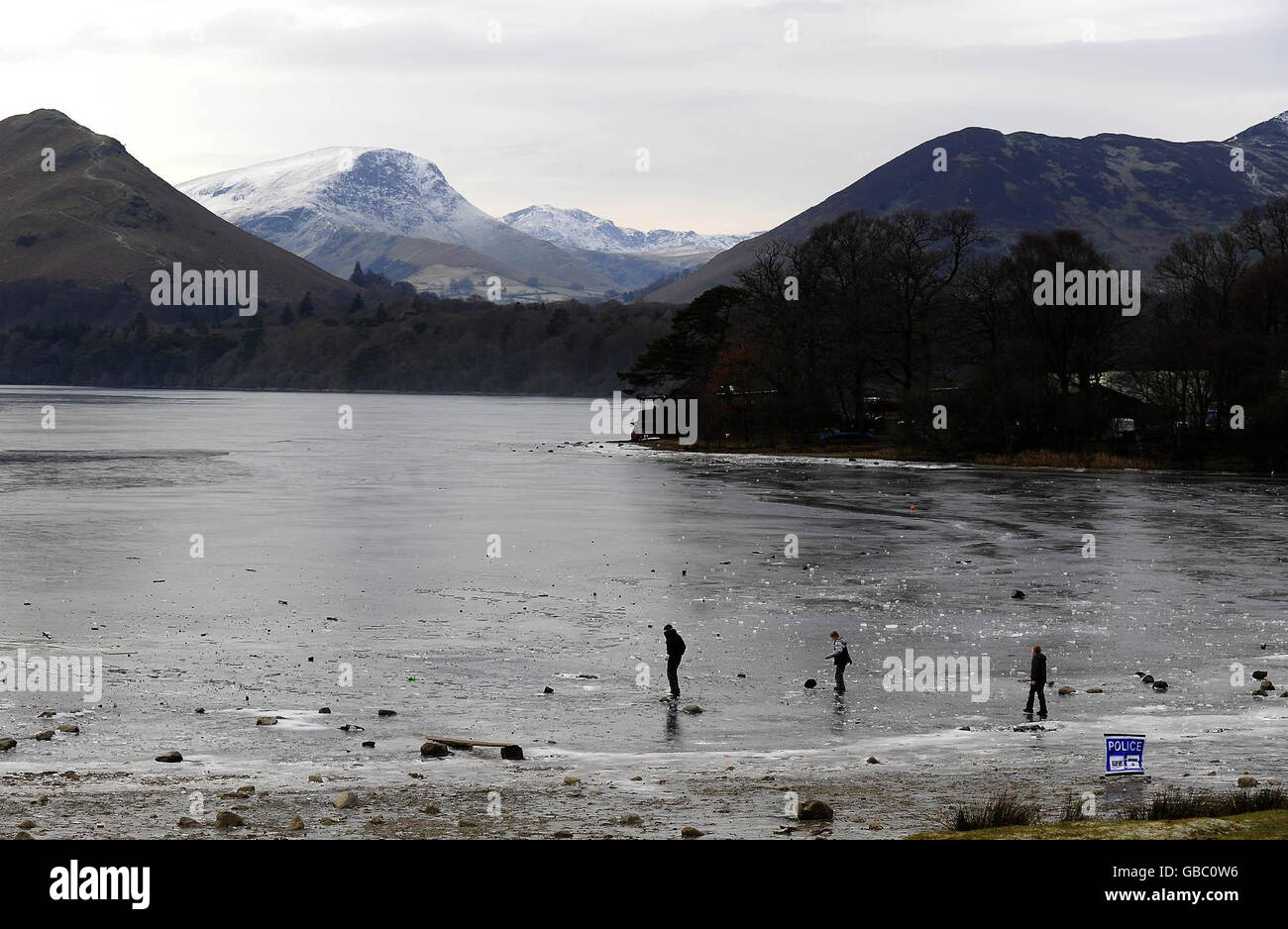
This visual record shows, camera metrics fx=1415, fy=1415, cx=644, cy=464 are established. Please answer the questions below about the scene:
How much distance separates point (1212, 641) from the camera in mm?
38938

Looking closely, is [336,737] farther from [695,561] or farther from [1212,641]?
[695,561]

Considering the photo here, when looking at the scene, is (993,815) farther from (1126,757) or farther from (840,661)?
(840,661)

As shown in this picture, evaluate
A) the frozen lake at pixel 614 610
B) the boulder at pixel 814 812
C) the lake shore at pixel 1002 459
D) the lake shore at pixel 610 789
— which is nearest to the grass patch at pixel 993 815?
the lake shore at pixel 610 789

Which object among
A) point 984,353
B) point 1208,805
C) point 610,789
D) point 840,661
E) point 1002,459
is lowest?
point 610,789

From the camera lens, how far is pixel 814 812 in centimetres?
2181

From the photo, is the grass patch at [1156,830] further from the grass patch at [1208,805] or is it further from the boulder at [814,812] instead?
the boulder at [814,812]

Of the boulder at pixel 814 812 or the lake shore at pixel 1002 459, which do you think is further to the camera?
the lake shore at pixel 1002 459

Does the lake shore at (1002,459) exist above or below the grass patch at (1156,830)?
above

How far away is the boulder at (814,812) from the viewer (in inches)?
856

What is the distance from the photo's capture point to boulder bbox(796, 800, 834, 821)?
21750 mm

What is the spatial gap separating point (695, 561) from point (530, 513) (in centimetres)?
2066

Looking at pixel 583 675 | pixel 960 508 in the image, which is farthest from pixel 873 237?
pixel 583 675

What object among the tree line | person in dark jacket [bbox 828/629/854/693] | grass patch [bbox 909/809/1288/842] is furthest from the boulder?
the tree line

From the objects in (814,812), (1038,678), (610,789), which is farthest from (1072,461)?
(814,812)
